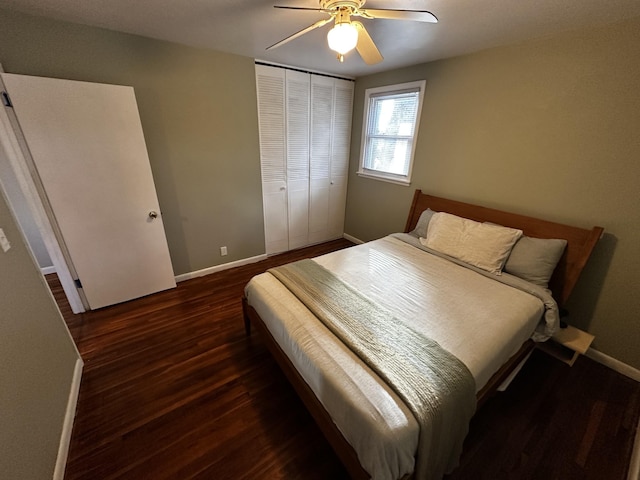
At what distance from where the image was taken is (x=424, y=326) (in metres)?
1.42

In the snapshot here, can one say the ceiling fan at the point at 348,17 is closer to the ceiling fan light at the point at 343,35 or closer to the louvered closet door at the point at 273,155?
the ceiling fan light at the point at 343,35

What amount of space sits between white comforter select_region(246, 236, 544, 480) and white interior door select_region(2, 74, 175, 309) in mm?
1402

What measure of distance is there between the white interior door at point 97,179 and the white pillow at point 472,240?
2.66 meters

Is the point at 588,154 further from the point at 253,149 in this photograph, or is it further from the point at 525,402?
the point at 253,149

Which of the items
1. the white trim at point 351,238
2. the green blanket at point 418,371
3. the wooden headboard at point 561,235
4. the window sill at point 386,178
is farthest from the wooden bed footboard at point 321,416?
the white trim at point 351,238

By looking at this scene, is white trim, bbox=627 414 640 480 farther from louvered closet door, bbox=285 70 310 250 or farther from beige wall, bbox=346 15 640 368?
louvered closet door, bbox=285 70 310 250

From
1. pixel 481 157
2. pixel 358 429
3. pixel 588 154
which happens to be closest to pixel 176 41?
pixel 481 157

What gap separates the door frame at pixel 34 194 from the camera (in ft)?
5.75

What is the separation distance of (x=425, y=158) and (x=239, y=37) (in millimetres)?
2094

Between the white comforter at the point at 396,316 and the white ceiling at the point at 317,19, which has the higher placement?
the white ceiling at the point at 317,19

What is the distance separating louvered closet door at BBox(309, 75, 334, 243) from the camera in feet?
10.4

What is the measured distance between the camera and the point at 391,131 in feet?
10.3

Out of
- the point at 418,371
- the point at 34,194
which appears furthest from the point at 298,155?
the point at 418,371

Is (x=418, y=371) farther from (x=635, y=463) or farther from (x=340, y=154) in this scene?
(x=340, y=154)
